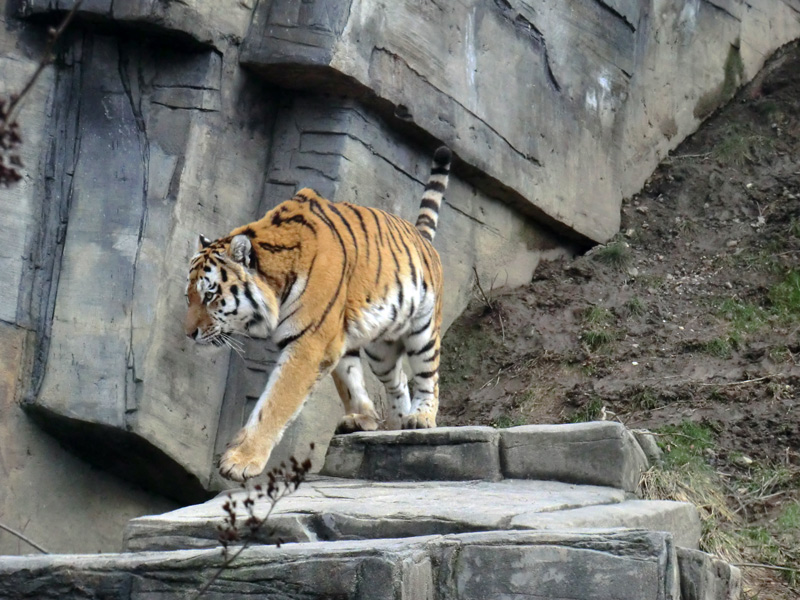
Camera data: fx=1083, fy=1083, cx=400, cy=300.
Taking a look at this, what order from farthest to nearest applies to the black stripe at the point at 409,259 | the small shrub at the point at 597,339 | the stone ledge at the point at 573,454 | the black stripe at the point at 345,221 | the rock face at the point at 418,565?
the small shrub at the point at 597,339 → the black stripe at the point at 409,259 → the black stripe at the point at 345,221 → the stone ledge at the point at 573,454 → the rock face at the point at 418,565

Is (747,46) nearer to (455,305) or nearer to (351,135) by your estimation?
(455,305)

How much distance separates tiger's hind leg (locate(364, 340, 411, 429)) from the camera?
6262 mm

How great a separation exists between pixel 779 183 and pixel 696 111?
4.24ft

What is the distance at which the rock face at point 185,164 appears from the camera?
6094mm

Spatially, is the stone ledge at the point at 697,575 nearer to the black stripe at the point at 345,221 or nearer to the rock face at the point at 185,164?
the black stripe at the point at 345,221

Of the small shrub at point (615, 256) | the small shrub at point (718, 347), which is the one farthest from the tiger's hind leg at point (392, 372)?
the small shrub at point (615, 256)

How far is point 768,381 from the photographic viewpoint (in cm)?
657

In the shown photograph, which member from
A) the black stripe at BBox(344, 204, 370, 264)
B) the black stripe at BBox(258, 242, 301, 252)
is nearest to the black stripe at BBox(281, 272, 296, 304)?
the black stripe at BBox(258, 242, 301, 252)

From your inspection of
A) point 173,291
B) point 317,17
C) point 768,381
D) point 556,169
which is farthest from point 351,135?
point 768,381

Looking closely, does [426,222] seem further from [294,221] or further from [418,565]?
[418,565]

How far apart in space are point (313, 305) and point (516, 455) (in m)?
1.27

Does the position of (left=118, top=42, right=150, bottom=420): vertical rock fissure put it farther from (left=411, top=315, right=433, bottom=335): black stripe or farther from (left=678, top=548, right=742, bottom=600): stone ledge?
(left=678, top=548, right=742, bottom=600): stone ledge

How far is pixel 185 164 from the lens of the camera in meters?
6.30

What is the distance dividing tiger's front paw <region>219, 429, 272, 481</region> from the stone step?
56 centimetres
